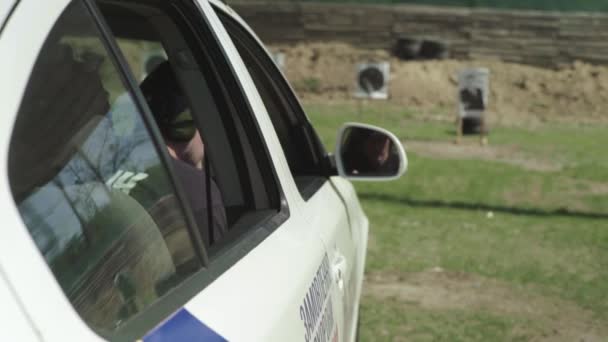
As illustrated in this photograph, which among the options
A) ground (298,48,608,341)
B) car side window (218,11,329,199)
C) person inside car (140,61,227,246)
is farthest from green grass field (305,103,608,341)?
person inside car (140,61,227,246)

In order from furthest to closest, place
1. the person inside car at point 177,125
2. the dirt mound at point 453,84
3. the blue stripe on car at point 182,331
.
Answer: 1. the dirt mound at point 453,84
2. the person inside car at point 177,125
3. the blue stripe on car at point 182,331

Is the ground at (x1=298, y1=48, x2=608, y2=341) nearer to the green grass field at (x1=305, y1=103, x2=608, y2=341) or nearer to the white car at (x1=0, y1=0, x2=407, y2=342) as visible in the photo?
the green grass field at (x1=305, y1=103, x2=608, y2=341)

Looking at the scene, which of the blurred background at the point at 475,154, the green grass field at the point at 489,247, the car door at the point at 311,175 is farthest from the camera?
the blurred background at the point at 475,154

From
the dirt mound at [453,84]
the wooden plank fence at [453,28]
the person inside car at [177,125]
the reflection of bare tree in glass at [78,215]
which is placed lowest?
the dirt mound at [453,84]

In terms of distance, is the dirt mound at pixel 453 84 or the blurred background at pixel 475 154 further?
the dirt mound at pixel 453 84

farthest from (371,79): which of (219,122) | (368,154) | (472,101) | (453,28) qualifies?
(219,122)

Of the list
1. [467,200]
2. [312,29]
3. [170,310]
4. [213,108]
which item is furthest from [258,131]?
[312,29]

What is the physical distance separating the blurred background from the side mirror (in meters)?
2.63

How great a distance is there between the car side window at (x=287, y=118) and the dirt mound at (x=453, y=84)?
1943 cm

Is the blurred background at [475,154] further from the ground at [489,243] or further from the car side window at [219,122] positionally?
the car side window at [219,122]

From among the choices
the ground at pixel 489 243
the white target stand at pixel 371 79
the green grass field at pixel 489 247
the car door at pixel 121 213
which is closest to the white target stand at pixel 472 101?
the ground at pixel 489 243

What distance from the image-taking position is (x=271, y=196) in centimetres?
299

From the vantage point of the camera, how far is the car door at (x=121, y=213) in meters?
1.59

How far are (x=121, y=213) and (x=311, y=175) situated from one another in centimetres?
215
